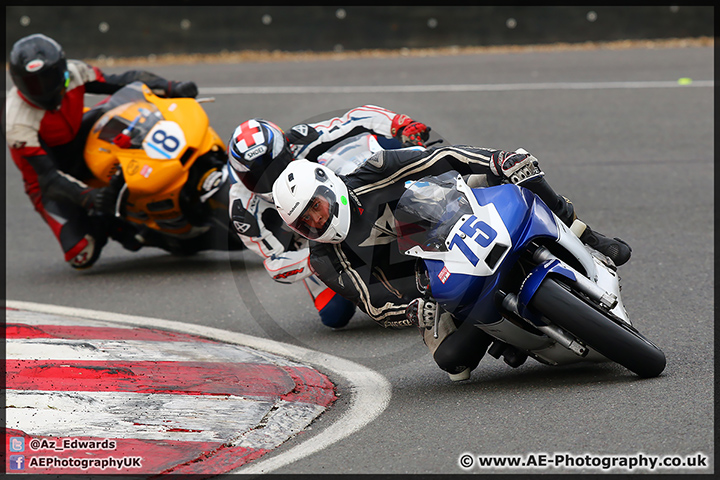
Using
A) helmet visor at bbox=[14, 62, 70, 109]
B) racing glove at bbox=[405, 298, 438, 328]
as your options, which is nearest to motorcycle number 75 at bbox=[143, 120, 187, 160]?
helmet visor at bbox=[14, 62, 70, 109]

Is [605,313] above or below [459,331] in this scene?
above

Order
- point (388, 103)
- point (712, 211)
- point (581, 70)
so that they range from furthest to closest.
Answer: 1. point (581, 70)
2. point (388, 103)
3. point (712, 211)

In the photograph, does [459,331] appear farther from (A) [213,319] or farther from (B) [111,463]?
(A) [213,319]

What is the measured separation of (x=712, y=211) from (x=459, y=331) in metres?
4.52

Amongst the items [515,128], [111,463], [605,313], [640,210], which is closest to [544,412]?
[605,313]

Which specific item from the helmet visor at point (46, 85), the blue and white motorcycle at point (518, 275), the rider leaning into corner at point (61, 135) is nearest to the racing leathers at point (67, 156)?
the rider leaning into corner at point (61, 135)

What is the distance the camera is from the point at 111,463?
13.7 feet

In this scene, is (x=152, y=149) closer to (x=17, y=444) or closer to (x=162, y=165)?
(x=162, y=165)

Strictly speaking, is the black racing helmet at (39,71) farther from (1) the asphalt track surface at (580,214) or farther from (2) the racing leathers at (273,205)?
(2) the racing leathers at (273,205)

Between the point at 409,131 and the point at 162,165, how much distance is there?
7.91 ft

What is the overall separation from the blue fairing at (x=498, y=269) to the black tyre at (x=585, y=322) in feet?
0.71

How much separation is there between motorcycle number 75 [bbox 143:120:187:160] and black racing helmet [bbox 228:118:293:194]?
1500 millimetres

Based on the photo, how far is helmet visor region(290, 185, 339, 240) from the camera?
4.93 m

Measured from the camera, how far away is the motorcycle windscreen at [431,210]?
469 centimetres
